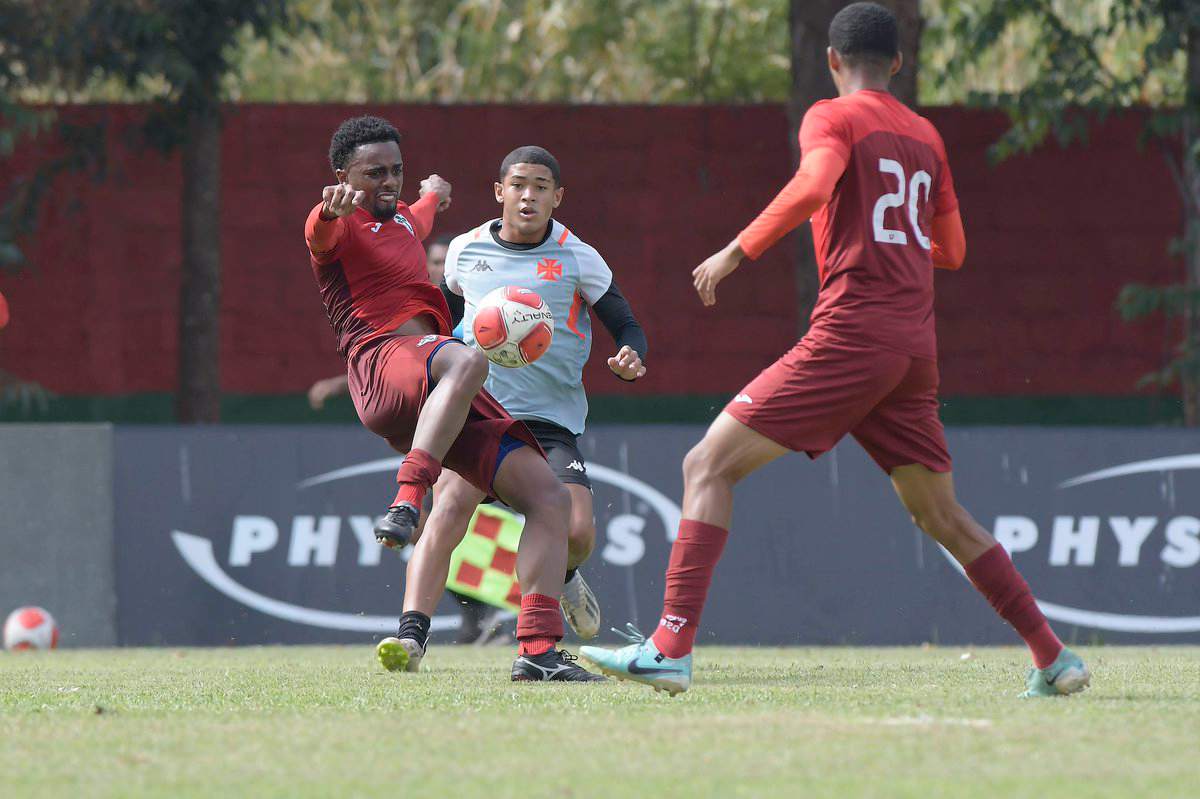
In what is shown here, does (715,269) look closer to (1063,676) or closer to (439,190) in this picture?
(1063,676)

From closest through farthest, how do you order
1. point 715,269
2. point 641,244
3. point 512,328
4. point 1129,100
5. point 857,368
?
1. point 715,269
2. point 857,368
3. point 512,328
4. point 1129,100
5. point 641,244

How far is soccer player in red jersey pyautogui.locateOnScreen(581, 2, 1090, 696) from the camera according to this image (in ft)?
19.6

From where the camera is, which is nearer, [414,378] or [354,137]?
[414,378]

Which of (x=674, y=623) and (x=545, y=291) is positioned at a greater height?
(x=545, y=291)

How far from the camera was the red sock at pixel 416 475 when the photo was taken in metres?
6.45

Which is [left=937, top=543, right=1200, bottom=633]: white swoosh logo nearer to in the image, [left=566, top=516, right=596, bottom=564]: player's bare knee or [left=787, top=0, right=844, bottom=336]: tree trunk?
[left=566, top=516, right=596, bottom=564]: player's bare knee

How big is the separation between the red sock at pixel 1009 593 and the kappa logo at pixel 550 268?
8.12ft

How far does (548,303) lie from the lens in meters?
7.99

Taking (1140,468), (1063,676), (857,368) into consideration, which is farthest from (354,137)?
(1140,468)

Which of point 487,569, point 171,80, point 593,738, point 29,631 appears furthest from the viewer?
point 171,80

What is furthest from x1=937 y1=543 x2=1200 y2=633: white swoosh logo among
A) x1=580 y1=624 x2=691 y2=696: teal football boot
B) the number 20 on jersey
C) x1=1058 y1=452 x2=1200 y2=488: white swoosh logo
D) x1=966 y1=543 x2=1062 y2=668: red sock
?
x1=580 y1=624 x2=691 y2=696: teal football boot

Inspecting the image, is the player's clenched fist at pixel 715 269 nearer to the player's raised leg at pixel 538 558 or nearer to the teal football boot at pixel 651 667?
the teal football boot at pixel 651 667

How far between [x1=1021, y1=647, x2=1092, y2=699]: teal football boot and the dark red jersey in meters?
1.10

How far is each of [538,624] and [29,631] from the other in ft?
14.8
